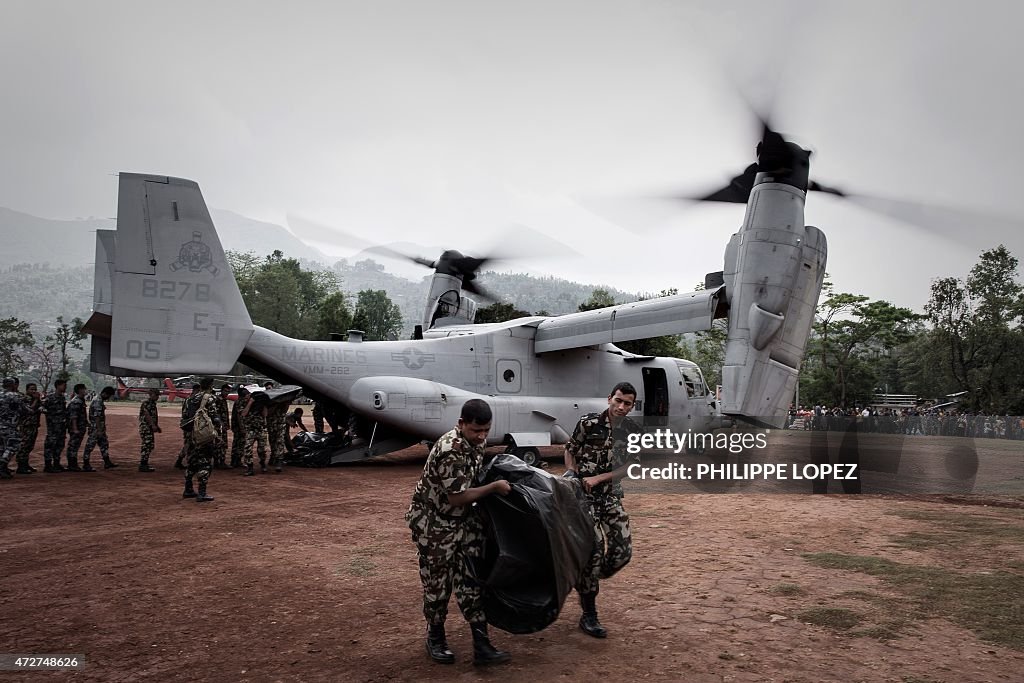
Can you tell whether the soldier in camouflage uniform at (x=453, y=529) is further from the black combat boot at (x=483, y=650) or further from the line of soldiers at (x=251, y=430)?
the line of soldiers at (x=251, y=430)

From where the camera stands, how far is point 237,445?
540 inches

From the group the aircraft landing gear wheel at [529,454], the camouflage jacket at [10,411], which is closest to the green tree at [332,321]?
the aircraft landing gear wheel at [529,454]

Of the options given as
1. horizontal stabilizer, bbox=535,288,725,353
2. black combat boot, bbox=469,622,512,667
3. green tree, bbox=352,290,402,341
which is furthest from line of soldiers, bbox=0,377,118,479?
green tree, bbox=352,290,402,341

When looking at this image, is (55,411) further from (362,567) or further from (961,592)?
(961,592)

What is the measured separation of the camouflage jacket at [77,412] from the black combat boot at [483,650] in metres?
11.7

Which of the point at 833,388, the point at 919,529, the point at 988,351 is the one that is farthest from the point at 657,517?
the point at 833,388

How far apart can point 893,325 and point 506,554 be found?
54.9m

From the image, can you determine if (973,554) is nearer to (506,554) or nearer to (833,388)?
(506,554)

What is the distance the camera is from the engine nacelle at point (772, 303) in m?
11.1

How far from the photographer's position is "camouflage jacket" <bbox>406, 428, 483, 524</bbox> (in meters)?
3.75

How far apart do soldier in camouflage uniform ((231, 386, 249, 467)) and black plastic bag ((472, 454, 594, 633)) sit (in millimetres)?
9642

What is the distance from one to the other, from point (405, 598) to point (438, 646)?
135 cm

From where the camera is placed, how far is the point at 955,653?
4035 mm
